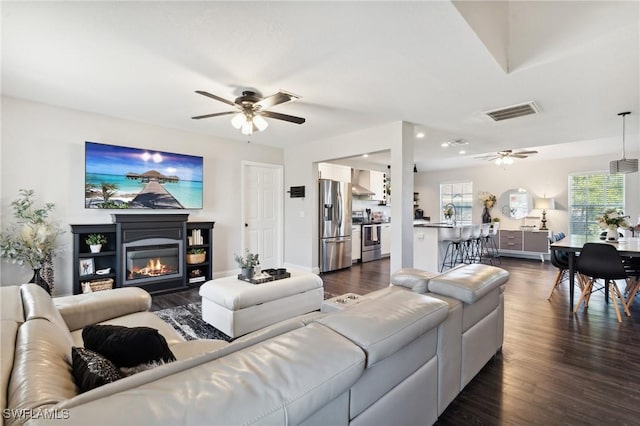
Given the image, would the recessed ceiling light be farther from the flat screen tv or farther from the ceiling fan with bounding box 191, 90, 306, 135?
the flat screen tv

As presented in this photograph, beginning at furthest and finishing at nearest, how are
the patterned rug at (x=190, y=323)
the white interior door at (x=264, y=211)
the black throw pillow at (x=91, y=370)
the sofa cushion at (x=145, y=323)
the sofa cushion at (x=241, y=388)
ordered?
the white interior door at (x=264, y=211)
the patterned rug at (x=190, y=323)
the sofa cushion at (x=145, y=323)
the black throw pillow at (x=91, y=370)
the sofa cushion at (x=241, y=388)

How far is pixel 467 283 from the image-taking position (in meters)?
1.88

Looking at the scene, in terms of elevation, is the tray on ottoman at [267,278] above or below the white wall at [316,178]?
below

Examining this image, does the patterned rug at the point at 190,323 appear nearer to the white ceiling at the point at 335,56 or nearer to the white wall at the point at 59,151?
the white wall at the point at 59,151

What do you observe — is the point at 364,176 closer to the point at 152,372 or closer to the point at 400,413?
the point at 400,413

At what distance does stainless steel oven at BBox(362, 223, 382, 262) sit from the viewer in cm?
705

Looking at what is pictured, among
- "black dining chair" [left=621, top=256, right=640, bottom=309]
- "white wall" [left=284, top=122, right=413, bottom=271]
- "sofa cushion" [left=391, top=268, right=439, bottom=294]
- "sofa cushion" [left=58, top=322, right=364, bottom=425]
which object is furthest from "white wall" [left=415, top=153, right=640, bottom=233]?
"sofa cushion" [left=58, top=322, right=364, bottom=425]

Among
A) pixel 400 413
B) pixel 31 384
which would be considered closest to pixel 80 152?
pixel 31 384

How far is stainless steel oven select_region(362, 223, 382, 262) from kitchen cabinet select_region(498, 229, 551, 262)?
128 inches

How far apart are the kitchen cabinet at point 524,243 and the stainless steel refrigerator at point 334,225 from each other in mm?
4312

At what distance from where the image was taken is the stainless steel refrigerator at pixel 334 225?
5934 mm

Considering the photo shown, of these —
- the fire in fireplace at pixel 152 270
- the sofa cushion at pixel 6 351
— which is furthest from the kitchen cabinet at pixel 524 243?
the sofa cushion at pixel 6 351

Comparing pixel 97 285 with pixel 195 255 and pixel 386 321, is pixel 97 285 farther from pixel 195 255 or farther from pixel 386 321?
pixel 386 321

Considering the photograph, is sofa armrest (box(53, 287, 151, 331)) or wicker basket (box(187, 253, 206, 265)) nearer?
sofa armrest (box(53, 287, 151, 331))
